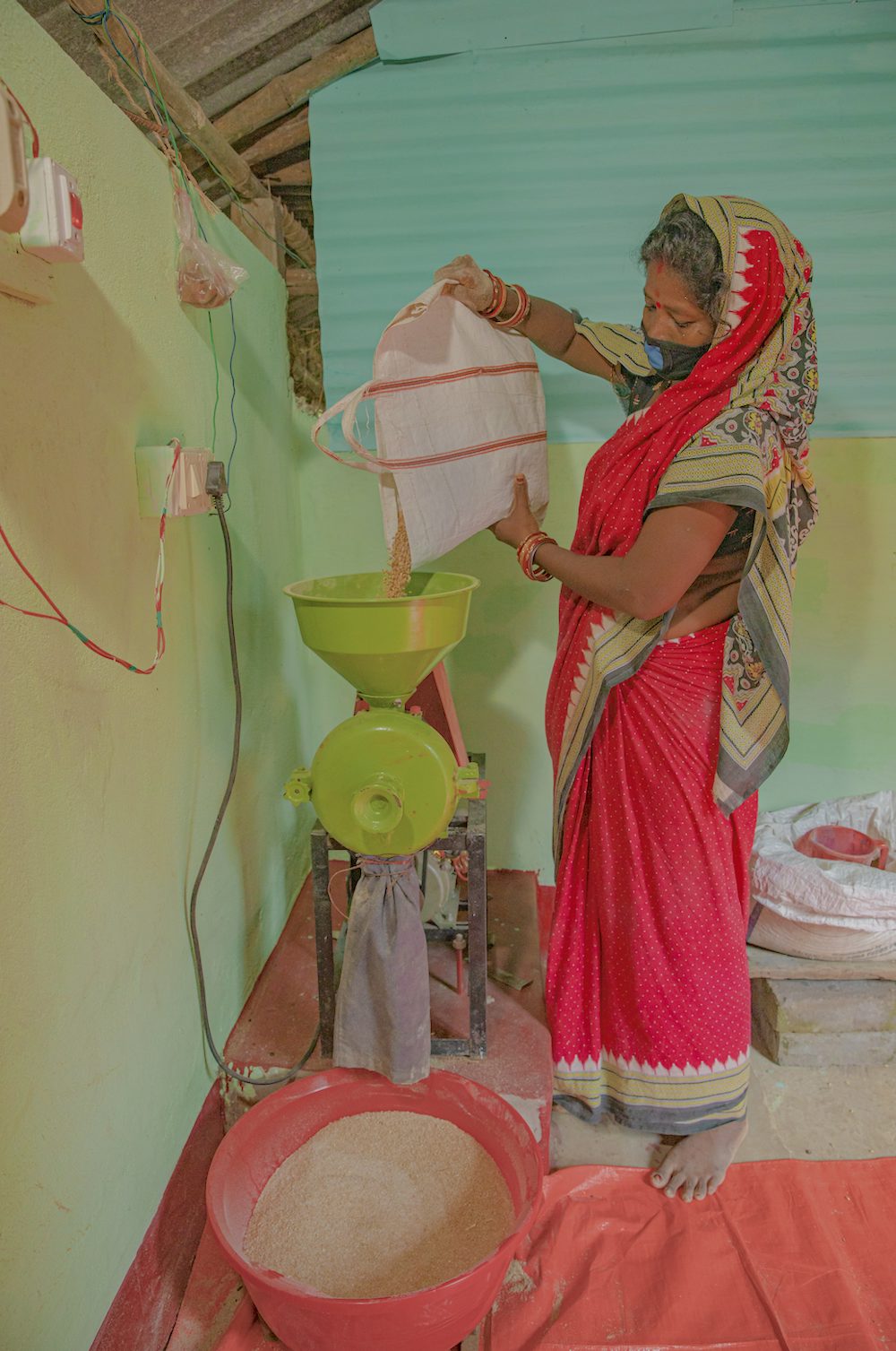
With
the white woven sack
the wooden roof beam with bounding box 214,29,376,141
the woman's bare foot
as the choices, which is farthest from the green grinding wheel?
the wooden roof beam with bounding box 214,29,376,141

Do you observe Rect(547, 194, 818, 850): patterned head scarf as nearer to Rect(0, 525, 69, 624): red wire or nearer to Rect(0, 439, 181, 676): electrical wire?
Rect(0, 439, 181, 676): electrical wire

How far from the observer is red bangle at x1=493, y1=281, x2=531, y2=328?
1626mm

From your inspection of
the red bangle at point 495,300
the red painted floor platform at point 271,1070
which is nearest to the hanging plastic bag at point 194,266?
the red bangle at point 495,300

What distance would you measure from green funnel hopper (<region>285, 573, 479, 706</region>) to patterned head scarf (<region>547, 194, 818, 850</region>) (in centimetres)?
30

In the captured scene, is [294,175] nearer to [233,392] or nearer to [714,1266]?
[233,392]

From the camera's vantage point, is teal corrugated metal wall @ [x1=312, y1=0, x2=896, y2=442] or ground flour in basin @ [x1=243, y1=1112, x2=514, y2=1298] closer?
ground flour in basin @ [x1=243, y1=1112, x2=514, y2=1298]

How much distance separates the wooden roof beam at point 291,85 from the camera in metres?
1.89

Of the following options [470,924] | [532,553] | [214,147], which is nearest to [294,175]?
[214,147]

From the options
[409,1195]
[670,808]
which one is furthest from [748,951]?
[409,1195]

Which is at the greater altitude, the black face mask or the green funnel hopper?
the black face mask

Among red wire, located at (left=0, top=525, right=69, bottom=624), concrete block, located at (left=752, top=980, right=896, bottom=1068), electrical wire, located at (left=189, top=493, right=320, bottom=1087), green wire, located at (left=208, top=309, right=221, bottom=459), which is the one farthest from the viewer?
concrete block, located at (left=752, top=980, right=896, bottom=1068)

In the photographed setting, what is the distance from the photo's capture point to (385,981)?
58.1 inches

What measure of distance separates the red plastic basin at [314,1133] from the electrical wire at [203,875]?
12 cm

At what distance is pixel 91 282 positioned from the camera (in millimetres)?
1112
